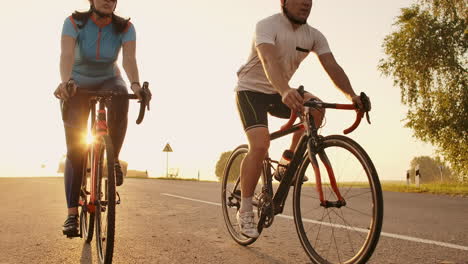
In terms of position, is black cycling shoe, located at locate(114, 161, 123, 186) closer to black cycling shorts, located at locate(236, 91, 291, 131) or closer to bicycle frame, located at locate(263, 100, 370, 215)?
black cycling shorts, located at locate(236, 91, 291, 131)

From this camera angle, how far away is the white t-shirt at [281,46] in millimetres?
4254

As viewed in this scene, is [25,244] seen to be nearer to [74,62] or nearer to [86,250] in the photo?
[86,250]

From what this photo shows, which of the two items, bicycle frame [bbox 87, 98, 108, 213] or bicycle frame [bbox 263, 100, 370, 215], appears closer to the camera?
bicycle frame [bbox 263, 100, 370, 215]

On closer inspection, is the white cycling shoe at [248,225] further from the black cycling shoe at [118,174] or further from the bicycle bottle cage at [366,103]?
the bicycle bottle cage at [366,103]

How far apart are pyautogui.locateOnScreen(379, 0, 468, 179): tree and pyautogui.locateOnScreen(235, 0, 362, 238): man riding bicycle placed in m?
21.6

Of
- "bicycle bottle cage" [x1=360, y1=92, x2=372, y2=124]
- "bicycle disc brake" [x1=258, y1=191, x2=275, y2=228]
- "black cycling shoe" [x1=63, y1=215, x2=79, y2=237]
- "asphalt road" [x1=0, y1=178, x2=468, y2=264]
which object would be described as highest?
"bicycle bottle cage" [x1=360, y1=92, x2=372, y2=124]

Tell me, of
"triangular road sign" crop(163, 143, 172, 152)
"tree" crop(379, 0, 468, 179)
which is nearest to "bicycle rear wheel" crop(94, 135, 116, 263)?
"tree" crop(379, 0, 468, 179)

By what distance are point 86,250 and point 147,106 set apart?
1429 millimetres

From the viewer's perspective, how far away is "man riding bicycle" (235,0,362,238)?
4.26 meters

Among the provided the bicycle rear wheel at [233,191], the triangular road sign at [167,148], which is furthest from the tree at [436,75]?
the bicycle rear wheel at [233,191]

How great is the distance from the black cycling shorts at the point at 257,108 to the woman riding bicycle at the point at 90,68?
895mm

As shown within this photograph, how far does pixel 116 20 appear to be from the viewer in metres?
4.43

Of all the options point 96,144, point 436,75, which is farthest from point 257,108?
point 436,75

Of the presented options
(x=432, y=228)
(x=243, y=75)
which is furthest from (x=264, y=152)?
(x=432, y=228)
